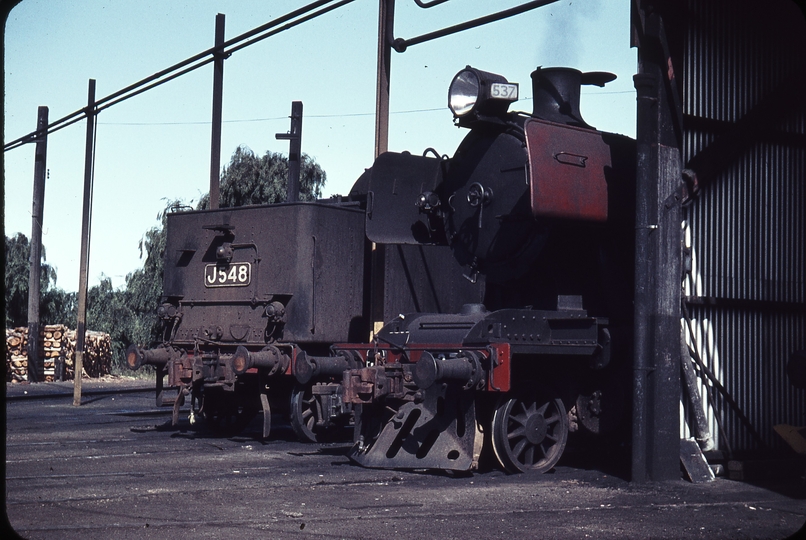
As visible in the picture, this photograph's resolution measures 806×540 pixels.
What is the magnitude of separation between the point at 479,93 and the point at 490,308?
2.14 metres

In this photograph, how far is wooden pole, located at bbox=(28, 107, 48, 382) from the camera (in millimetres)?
25578

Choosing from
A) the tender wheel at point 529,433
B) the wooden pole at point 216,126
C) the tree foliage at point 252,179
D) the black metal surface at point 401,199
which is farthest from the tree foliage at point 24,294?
the tender wheel at point 529,433

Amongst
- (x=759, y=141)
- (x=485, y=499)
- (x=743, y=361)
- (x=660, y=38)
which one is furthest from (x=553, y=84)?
(x=485, y=499)

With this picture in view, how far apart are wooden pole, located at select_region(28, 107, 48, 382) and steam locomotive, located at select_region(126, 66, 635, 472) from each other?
1573 cm

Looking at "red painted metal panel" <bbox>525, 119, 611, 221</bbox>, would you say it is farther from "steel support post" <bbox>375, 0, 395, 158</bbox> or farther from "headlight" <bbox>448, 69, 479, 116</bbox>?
"steel support post" <bbox>375, 0, 395, 158</bbox>

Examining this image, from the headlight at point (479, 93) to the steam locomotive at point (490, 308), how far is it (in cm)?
1

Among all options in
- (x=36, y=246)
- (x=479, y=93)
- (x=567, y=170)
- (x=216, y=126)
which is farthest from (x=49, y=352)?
(x=567, y=170)

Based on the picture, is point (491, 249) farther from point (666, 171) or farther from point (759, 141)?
point (759, 141)

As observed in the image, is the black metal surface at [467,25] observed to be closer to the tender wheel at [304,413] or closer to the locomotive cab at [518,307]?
the locomotive cab at [518,307]

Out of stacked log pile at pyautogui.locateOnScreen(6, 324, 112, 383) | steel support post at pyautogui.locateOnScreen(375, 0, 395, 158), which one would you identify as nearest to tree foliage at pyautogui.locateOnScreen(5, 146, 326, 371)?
stacked log pile at pyautogui.locateOnScreen(6, 324, 112, 383)

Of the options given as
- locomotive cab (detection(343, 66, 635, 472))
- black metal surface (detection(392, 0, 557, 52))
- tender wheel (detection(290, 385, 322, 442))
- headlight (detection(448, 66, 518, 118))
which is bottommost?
tender wheel (detection(290, 385, 322, 442))

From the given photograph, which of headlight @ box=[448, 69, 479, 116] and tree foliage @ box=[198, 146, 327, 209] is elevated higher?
tree foliage @ box=[198, 146, 327, 209]

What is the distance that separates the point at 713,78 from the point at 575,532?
5.16 meters

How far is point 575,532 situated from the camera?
228 inches
